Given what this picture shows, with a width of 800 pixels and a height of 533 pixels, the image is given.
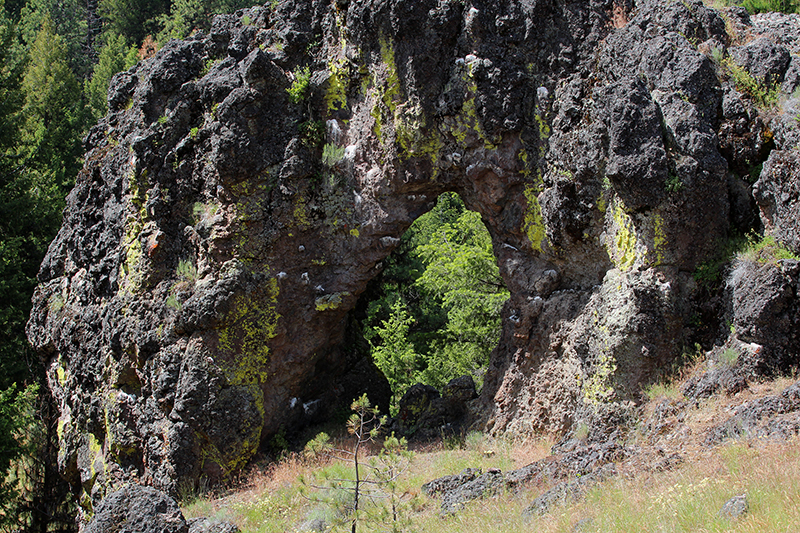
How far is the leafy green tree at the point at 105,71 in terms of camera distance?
77.2ft

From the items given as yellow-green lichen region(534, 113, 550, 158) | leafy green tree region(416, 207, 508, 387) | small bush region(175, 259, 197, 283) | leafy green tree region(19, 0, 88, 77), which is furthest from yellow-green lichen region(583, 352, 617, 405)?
leafy green tree region(19, 0, 88, 77)

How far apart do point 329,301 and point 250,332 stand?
5.16ft

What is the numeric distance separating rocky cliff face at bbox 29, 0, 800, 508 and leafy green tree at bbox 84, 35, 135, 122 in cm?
1111

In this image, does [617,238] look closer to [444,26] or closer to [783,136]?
[783,136]

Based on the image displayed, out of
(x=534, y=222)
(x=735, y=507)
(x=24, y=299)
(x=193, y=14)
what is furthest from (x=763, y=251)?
(x=193, y=14)

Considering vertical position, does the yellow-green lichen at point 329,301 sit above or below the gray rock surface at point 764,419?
above

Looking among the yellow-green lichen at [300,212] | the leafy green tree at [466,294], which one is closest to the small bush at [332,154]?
the yellow-green lichen at [300,212]

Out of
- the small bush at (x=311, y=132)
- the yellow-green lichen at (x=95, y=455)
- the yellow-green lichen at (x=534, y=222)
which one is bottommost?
the yellow-green lichen at (x=95, y=455)

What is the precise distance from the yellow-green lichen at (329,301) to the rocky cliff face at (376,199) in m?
0.04

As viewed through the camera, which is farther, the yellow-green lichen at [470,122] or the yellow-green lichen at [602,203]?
the yellow-green lichen at [470,122]

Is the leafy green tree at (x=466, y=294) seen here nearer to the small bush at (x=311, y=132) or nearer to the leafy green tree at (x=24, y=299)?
the small bush at (x=311, y=132)

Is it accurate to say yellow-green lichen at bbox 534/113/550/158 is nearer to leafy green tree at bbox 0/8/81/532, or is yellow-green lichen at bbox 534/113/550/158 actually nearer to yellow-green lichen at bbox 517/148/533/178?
yellow-green lichen at bbox 517/148/533/178

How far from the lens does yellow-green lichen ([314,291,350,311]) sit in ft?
39.3

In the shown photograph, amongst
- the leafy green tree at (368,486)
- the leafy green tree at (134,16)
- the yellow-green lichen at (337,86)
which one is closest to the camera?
the leafy green tree at (368,486)
